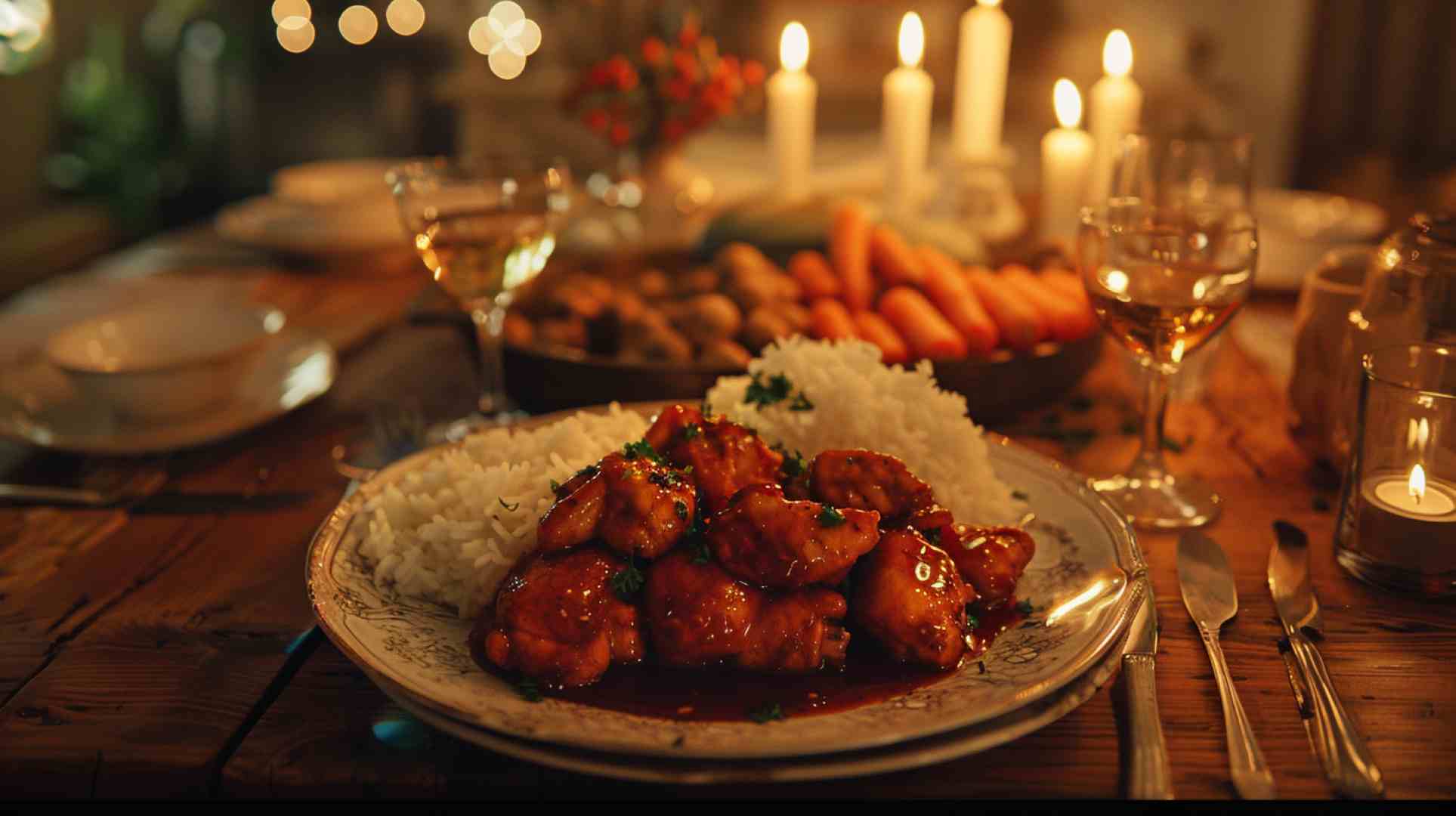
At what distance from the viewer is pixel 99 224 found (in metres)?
7.74

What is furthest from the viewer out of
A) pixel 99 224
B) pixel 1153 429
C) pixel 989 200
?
pixel 99 224

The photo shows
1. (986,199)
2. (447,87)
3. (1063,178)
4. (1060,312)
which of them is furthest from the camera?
(447,87)

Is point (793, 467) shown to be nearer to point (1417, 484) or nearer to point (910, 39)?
point (1417, 484)

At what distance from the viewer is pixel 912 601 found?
1164 mm

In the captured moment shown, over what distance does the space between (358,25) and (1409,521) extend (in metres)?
8.17

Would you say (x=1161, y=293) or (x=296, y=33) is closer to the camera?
(x=1161, y=293)

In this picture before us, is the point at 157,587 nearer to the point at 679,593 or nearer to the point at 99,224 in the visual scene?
the point at 679,593

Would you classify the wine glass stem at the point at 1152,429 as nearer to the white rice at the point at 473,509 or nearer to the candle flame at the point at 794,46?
the white rice at the point at 473,509

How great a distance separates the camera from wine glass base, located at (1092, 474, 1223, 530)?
1.60 m

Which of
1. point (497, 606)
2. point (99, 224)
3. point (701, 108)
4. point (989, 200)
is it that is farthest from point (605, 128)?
point (99, 224)

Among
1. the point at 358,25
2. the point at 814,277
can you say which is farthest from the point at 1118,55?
the point at 358,25

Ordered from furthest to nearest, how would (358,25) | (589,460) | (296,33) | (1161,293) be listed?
(296,33) < (358,25) < (1161,293) < (589,460)

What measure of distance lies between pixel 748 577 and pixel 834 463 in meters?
0.19

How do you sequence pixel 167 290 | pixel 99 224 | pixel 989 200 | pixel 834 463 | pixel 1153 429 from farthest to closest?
1. pixel 99 224
2. pixel 989 200
3. pixel 167 290
4. pixel 1153 429
5. pixel 834 463
